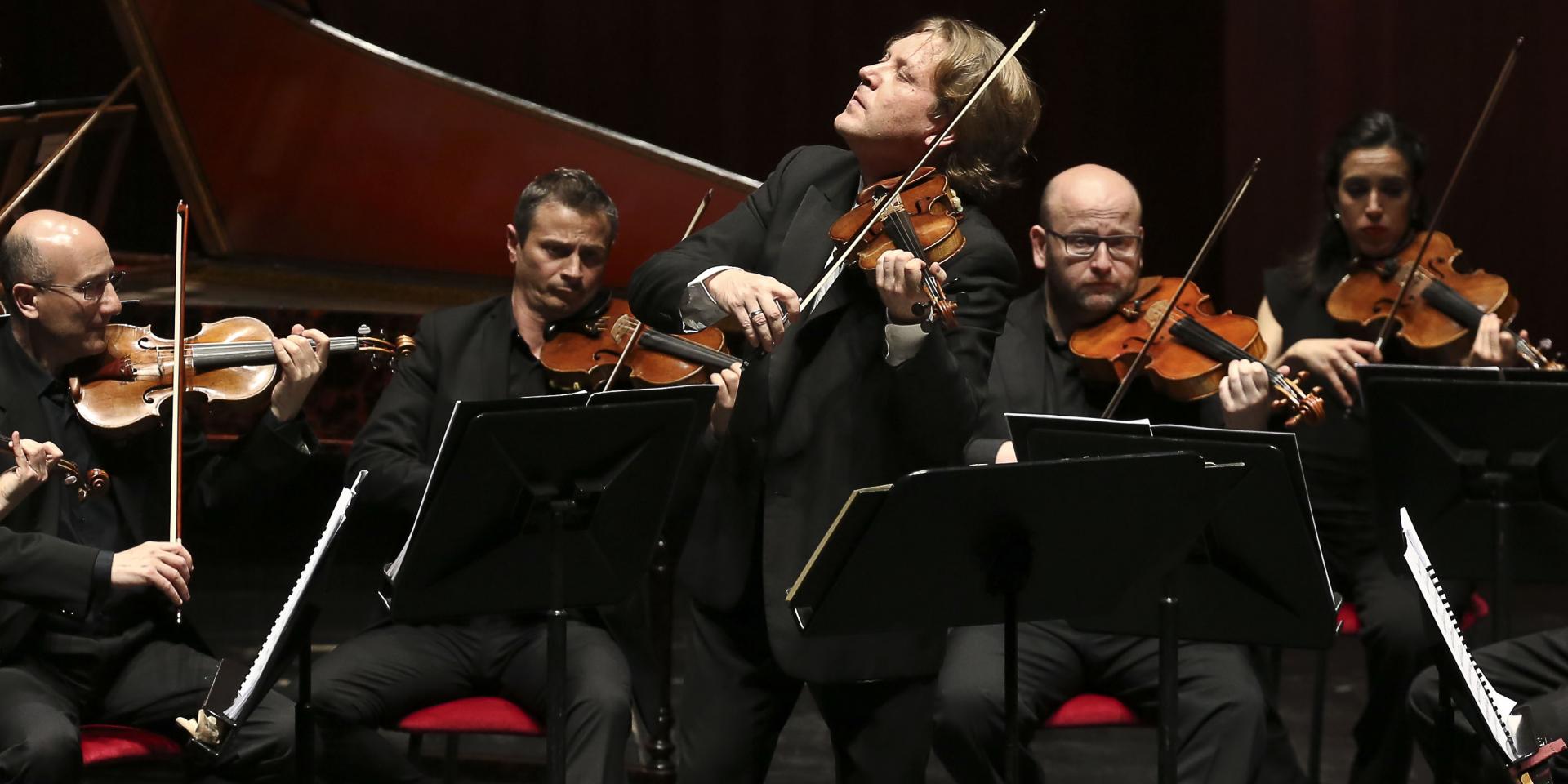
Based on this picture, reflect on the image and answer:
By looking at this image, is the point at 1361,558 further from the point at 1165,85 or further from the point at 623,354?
the point at 1165,85

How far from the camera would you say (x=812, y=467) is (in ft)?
8.10

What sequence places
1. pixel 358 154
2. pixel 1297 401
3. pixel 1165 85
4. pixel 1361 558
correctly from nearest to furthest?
pixel 1297 401 → pixel 1361 558 → pixel 358 154 → pixel 1165 85

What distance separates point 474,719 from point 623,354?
73 cm

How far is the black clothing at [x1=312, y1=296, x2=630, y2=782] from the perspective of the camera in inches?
115

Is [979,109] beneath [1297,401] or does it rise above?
above

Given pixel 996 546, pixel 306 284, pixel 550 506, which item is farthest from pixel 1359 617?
pixel 306 284

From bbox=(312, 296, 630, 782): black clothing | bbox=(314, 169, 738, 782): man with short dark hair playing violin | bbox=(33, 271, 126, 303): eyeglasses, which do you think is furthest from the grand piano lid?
bbox=(33, 271, 126, 303): eyeglasses

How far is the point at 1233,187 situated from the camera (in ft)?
19.1

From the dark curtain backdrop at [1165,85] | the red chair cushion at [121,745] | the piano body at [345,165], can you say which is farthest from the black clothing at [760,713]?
the dark curtain backdrop at [1165,85]

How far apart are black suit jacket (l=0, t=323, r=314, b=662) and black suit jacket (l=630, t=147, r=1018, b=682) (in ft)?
3.20

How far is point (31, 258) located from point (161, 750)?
90cm

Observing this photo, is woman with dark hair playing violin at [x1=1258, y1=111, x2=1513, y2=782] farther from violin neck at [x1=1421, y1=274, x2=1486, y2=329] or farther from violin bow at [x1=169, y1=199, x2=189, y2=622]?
violin bow at [x1=169, y1=199, x2=189, y2=622]

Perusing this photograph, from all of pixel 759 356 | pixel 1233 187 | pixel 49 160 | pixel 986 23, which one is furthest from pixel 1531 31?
pixel 49 160

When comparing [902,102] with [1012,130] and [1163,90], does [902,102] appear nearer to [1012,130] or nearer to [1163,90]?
[1012,130]
